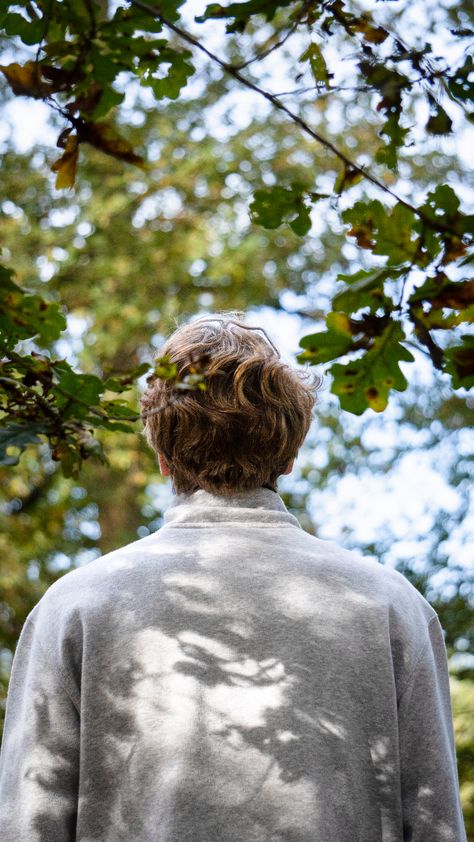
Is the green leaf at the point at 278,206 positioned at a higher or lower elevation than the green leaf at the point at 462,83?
lower

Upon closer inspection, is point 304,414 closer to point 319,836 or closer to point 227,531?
point 227,531

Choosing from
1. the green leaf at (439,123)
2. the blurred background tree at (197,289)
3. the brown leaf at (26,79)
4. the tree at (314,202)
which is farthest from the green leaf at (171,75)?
the blurred background tree at (197,289)

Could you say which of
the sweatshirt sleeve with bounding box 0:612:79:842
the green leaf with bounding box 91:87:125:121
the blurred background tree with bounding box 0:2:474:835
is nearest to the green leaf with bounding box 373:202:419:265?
the green leaf with bounding box 91:87:125:121

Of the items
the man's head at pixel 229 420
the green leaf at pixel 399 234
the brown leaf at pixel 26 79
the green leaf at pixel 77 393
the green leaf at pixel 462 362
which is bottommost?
the man's head at pixel 229 420

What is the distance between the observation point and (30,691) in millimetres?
1403

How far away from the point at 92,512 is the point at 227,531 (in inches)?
288

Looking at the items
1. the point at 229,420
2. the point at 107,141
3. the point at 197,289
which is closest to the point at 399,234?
the point at 107,141

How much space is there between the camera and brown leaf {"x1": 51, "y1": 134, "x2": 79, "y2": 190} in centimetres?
90

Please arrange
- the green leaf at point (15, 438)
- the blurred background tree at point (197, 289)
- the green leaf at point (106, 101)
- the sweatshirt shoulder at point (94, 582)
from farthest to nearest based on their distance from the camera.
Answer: the blurred background tree at point (197, 289)
the sweatshirt shoulder at point (94, 582)
the green leaf at point (106, 101)
the green leaf at point (15, 438)

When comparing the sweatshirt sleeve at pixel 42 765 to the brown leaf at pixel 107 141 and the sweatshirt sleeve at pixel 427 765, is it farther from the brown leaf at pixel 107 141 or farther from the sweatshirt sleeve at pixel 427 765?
the brown leaf at pixel 107 141

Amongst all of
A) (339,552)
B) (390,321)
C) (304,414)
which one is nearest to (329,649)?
(339,552)

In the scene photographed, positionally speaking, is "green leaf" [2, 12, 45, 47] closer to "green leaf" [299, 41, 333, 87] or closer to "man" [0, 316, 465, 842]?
"green leaf" [299, 41, 333, 87]

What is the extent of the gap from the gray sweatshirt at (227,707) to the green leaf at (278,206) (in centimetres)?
62

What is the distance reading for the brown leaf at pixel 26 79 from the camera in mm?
847
